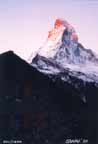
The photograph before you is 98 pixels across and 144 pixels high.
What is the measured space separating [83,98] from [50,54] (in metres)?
0.32

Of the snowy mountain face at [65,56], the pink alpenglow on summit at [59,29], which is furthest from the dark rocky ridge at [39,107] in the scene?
the pink alpenglow on summit at [59,29]

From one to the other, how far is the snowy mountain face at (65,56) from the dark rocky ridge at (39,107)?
0.06 m

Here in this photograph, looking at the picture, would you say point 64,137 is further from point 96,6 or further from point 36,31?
point 96,6

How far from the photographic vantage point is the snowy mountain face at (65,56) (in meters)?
2.39

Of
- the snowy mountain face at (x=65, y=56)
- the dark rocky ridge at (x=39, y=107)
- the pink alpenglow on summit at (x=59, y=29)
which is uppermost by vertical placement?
the pink alpenglow on summit at (x=59, y=29)

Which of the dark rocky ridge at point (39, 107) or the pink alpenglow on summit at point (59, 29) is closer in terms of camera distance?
the dark rocky ridge at point (39, 107)

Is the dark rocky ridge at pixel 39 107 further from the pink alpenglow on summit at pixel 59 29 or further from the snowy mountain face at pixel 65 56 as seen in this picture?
the pink alpenglow on summit at pixel 59 29

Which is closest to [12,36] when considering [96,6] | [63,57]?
[63,57]

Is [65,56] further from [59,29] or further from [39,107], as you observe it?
[39,107]

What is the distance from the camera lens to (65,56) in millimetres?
2436

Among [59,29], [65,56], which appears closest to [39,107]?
[65,56]

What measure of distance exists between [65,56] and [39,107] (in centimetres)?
34

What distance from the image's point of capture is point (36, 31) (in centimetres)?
238

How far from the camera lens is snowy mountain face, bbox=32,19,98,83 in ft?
7.84
